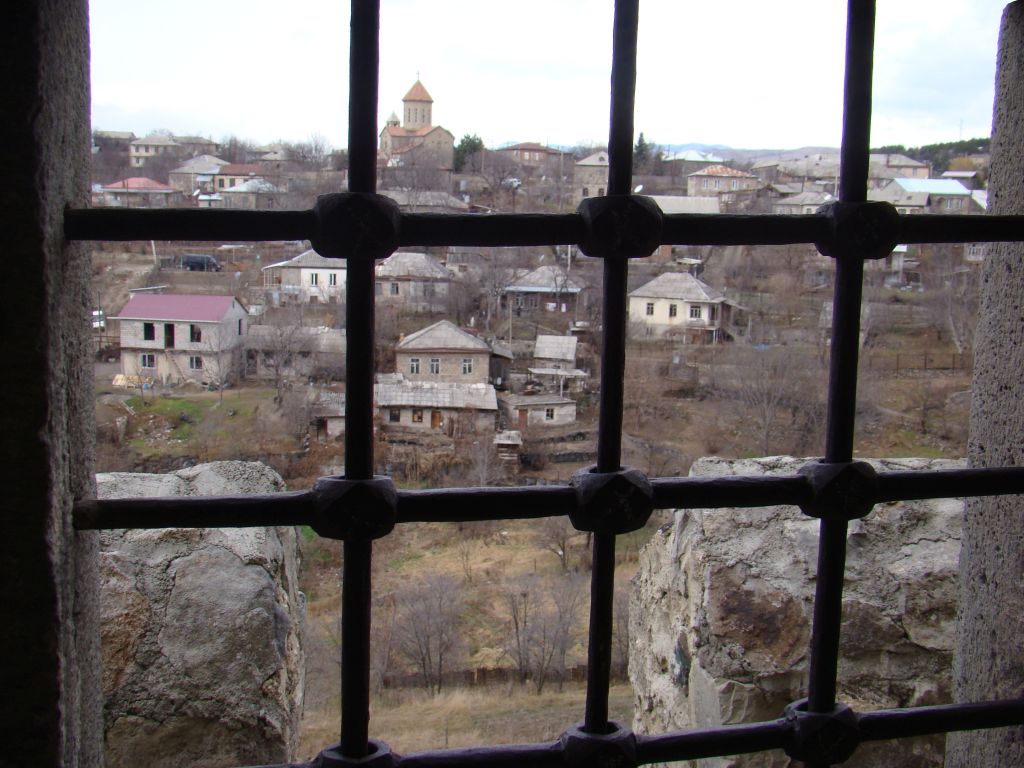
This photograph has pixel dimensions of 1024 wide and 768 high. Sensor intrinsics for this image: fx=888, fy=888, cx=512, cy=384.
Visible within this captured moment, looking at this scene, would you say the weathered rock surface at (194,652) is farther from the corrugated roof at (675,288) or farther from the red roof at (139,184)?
the corrugated roof at (675,288)

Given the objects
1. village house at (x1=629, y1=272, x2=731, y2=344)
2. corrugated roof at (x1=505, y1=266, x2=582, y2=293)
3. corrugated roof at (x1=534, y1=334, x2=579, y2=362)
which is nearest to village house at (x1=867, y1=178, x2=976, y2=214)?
village house at (x1=629, y1=272, x2=731, y2=344)

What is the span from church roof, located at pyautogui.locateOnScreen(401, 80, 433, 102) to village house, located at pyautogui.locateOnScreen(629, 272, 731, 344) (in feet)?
15.5

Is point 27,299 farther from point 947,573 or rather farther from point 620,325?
point 947,573

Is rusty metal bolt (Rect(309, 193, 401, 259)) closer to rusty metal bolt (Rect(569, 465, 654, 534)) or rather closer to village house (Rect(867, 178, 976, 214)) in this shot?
rusty metal bolt (Rect(569, 465, 654, 534))

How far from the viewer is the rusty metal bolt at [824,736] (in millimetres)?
839

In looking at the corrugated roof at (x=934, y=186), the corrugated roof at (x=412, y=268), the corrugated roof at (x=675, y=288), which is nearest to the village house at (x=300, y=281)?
the corrugated roof at (x=412, y=268)

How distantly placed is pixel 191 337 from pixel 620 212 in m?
7.62

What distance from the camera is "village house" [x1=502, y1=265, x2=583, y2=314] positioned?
8469mm

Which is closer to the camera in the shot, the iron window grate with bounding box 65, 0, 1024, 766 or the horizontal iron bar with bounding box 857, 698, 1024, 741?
Result: the iron window grate with bounding box 65, 0, 1024, 766

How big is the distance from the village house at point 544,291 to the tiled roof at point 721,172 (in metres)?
1.51

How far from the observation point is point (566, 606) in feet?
21.5

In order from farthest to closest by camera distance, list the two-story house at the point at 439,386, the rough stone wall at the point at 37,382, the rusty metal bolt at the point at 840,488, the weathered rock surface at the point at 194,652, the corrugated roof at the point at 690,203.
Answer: the two-story house at the point at 439,386 → the corrugated roof at the point at 690,203 → the weathered rock surface at the point at 194,652 → the rusty metal bolt at the point at 840,488 → the rough stone wall at the point at 37,382

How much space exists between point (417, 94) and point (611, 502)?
13131 millimetres

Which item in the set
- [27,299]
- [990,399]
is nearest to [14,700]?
[27,299]
